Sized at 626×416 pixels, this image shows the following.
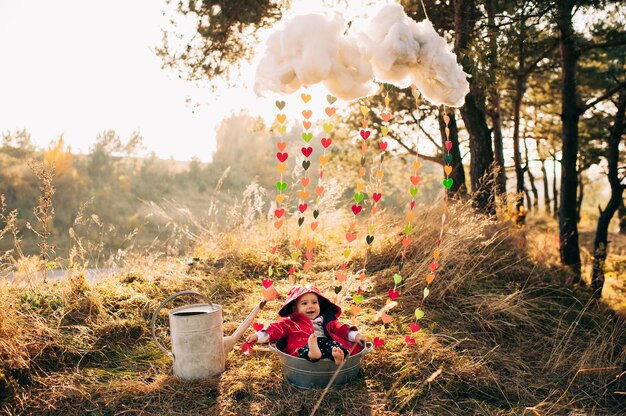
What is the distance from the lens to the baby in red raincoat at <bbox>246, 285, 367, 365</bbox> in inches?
105

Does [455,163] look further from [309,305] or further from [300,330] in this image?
[300,330]

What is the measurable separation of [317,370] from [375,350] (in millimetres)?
642

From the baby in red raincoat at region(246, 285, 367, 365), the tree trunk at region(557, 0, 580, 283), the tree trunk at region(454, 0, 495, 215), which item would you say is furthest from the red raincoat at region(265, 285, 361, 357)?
the tree trunk at region(557, 0, 580, 283)

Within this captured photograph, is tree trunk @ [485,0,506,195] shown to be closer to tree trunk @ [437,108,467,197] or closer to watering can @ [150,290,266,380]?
tree trunk @ [437,108,467,197]

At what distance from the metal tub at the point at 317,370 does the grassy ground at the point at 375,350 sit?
6cm

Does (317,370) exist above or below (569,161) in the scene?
below

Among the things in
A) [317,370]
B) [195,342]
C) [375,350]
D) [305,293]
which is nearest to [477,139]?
[375,350]

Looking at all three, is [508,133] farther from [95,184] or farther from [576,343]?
[95,184]

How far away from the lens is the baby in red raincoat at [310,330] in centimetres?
266

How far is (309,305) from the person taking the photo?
286 cm

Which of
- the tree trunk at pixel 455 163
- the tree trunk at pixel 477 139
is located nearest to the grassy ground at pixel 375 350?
the tree trunk at pixel 477 139

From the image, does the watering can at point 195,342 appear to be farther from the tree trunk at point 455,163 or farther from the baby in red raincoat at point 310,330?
the tree trunk at point 455,163

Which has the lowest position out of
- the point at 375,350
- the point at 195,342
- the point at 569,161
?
the point at 375,350

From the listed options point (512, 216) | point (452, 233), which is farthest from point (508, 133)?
point (452, 233)
